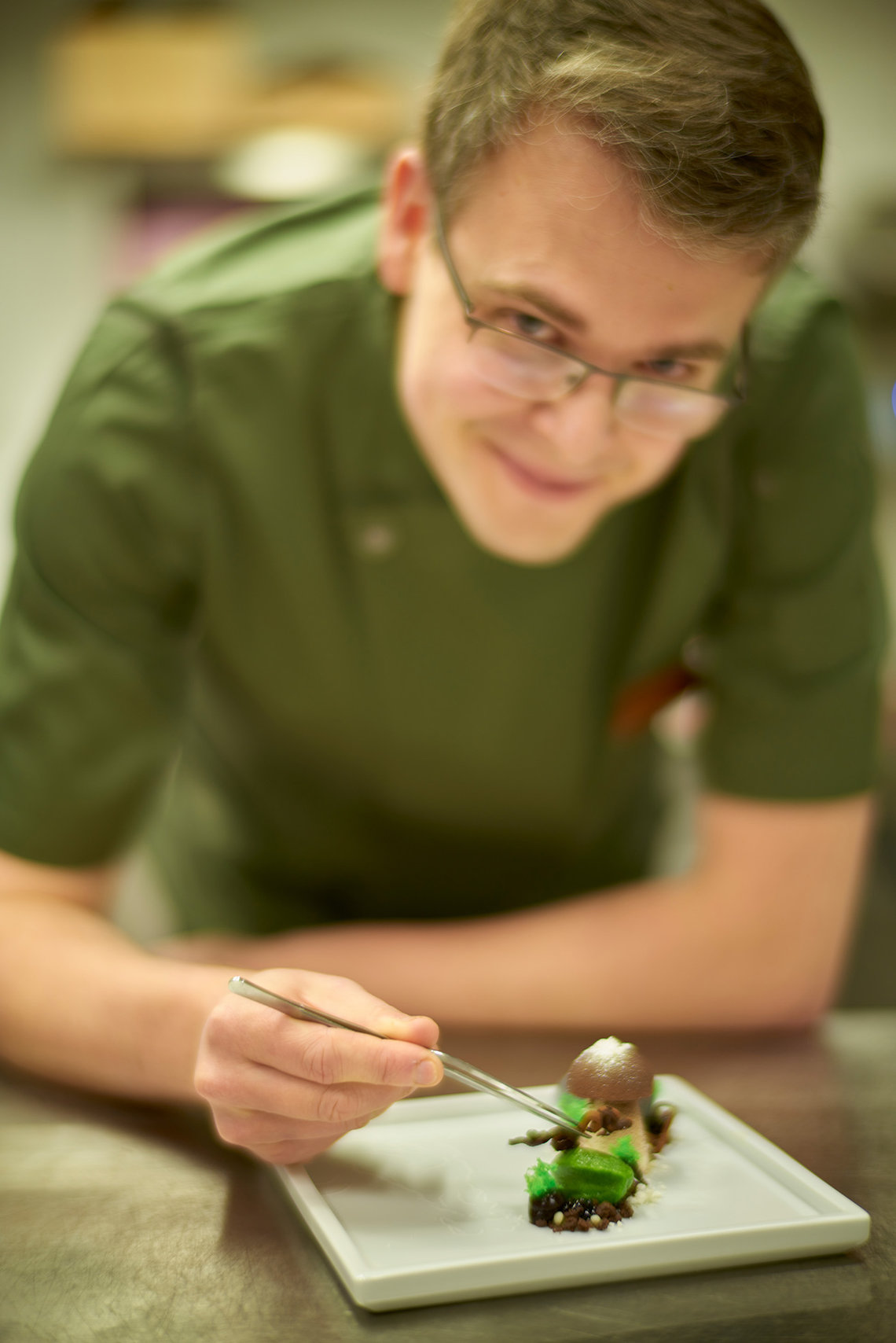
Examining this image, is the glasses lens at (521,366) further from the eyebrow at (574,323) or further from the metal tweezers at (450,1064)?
the metal tweezers at (450,1064)

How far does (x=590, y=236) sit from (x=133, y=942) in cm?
70

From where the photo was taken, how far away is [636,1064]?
2.93 feet

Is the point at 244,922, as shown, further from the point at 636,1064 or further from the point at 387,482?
the point at 636,1064

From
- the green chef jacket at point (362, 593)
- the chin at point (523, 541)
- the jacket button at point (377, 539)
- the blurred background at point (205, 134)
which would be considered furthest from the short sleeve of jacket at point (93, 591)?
the blurred background at point (205, 134)

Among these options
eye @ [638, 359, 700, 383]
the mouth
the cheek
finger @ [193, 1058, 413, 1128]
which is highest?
eye @ [638, 359, 700, 383]

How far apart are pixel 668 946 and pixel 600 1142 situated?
1.39 ft

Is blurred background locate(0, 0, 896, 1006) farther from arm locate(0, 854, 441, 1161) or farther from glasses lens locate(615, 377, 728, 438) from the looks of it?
glasses lens locate(615, 377, 728, 438)

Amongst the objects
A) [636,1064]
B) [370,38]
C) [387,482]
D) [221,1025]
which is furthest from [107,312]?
[370,38]

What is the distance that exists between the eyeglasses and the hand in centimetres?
47

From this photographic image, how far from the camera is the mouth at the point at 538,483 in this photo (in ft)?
3.51

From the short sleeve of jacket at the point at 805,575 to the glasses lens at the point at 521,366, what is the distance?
13.6 inches

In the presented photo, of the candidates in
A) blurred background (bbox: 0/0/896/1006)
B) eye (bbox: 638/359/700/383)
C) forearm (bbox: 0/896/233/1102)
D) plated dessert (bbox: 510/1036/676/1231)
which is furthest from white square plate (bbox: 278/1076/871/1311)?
blurred background (bbox: 0/0/896/1006)

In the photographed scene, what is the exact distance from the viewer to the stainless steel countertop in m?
0.70

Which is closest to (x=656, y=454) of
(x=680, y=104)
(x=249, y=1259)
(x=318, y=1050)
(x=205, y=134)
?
(x=680, y=104)
